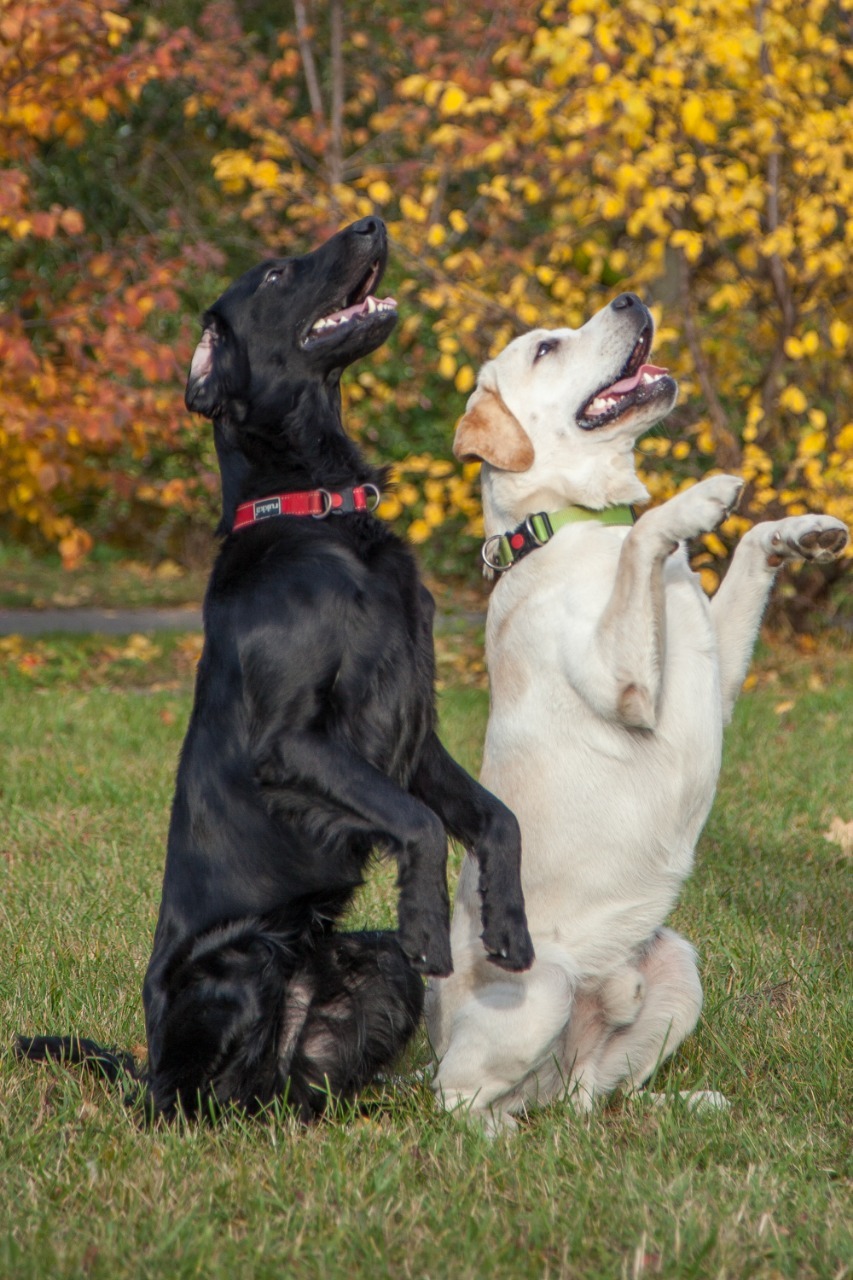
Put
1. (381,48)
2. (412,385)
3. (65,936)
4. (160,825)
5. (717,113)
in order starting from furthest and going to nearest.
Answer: (381,48) → (412,385) → (717,113) → (160,825) → (65,936)

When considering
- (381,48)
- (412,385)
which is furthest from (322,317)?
(381,48)

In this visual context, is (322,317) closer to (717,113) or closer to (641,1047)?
(641,1047)

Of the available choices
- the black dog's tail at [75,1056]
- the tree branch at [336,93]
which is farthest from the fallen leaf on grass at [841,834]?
the tree branch at [336,93]

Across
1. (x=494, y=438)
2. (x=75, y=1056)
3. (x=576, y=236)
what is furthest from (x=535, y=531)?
(x=576, y=236)

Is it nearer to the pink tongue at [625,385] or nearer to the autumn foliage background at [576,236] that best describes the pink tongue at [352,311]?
the pink tongue at [625,385]

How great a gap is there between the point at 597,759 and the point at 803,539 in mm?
709

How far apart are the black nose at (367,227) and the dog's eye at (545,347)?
0.51m

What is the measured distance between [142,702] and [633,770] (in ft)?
17.2

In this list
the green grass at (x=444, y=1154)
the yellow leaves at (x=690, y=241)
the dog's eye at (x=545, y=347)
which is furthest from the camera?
the yellow leaves at (x=690, y=241)

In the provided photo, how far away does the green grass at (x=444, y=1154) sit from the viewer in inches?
86.9

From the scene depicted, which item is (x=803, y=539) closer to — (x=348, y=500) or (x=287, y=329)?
(x=348, y=500)

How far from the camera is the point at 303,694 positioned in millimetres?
2793

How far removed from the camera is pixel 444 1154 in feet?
8.59

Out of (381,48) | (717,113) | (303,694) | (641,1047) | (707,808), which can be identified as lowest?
(641,1047)
